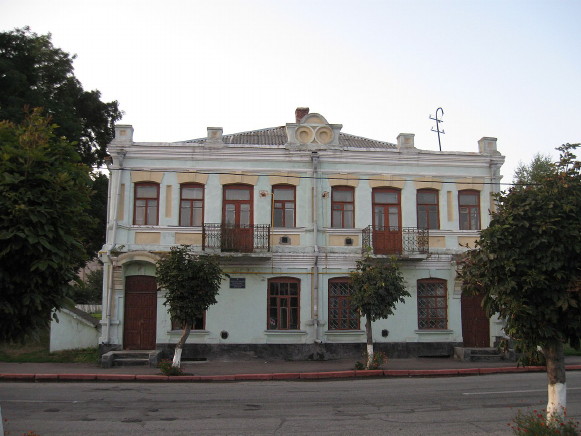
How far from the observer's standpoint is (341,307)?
20.7 metres

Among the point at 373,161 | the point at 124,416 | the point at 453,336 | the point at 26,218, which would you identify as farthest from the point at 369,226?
the point at 26,218

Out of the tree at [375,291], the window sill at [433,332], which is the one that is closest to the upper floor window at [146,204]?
the tree at [375,291]

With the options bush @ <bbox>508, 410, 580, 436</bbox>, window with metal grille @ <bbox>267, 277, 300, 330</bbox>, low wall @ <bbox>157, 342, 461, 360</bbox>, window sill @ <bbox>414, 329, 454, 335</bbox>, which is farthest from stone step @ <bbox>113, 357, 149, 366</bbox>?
bush @ <bbox>508, 410, 580, 436</bbox>

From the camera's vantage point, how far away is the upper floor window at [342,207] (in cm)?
2111

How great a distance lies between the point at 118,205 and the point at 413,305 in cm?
1106

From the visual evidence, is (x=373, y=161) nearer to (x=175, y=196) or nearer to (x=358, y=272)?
(x=358, y=272)

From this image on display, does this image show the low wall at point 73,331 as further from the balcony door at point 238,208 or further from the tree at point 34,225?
the tree at point 34,225

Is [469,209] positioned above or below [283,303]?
above

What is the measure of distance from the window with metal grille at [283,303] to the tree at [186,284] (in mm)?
3717

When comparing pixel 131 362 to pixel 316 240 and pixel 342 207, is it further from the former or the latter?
pixel 342 207

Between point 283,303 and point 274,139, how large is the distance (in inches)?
264

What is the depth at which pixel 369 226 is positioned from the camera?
816 inches

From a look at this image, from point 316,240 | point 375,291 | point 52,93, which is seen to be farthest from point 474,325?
point 52,93

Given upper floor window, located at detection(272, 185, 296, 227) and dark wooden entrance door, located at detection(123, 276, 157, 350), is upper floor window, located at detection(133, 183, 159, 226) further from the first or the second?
upper floor window, located at detection(272, 185, 296, 227)
